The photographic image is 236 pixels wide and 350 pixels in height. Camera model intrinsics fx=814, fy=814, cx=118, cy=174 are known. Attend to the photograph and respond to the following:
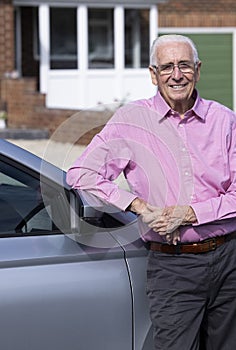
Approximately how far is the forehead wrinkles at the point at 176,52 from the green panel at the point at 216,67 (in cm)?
1541

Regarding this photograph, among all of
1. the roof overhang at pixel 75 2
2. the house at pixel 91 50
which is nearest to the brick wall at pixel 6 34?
the house at pixel 91 50

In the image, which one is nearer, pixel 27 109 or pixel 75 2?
pixel 27 109

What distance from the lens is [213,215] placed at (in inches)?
124

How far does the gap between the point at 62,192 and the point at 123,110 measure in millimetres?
420

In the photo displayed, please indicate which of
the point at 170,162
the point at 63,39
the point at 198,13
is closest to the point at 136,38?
the point at 198,13

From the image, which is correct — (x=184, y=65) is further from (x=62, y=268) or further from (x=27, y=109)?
(x=27, y=109)

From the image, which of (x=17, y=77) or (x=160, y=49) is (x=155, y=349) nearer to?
(x=160, y=49)

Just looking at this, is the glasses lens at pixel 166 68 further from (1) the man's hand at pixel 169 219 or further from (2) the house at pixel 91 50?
(2) the house at pixel 91 50

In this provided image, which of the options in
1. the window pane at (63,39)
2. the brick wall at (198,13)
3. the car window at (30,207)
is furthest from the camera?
the brick wall at (198,13)

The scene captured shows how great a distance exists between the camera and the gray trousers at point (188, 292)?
10.4 ft

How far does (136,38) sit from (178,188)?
15085 millimetres

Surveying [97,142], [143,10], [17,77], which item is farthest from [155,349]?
[143,10]

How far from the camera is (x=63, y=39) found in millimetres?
17266

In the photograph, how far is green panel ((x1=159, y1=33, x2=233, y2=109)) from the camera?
18531mm
